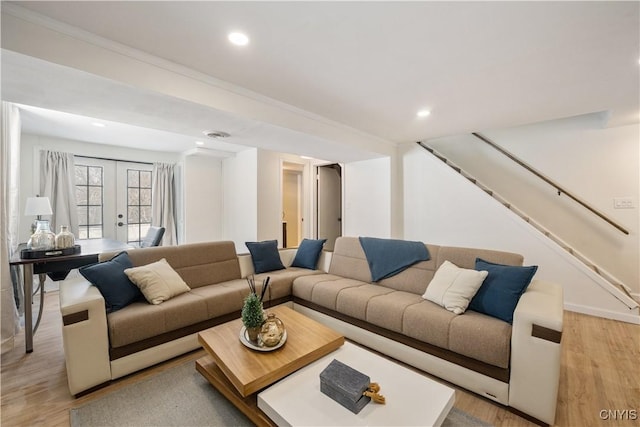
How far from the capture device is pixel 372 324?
7.60ft

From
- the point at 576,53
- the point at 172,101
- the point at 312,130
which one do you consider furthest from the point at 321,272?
the point at 576,53

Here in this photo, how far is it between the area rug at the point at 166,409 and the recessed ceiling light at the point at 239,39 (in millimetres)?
2432

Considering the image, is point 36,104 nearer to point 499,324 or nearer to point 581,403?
point 499,324

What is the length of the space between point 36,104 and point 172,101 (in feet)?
3.92

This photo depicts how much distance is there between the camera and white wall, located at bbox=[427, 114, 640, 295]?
352cm

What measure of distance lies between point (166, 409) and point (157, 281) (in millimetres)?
1032

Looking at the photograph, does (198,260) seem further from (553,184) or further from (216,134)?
(553,184)

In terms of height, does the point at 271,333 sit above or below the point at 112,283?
below

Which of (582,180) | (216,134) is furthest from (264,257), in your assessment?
(582,180)

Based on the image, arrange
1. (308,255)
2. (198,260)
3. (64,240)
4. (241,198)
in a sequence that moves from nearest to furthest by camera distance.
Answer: (64,240) < (198,260) < (308,255) < (241,198)

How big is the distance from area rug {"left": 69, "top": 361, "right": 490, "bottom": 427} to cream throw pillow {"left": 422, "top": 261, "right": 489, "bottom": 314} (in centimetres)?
69

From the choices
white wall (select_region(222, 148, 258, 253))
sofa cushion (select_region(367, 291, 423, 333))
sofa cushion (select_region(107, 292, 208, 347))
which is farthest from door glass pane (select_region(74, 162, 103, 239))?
sofa cushion (select_region(367, 291, 423, 333))

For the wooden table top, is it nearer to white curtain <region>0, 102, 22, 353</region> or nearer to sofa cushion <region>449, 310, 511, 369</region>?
sofa cushion <region>449, 310, 511, 369</region>

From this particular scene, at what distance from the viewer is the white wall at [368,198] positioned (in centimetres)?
473
